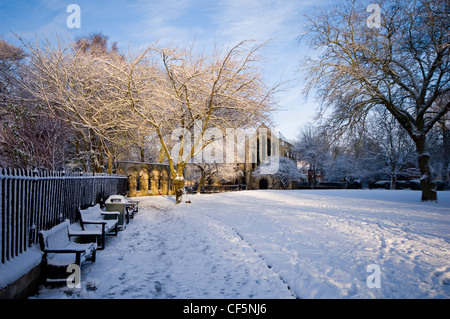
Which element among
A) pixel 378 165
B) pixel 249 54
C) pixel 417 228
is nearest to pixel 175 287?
pixel 417 228

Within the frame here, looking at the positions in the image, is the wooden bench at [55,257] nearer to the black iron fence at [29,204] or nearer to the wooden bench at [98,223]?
the black iron fence at [29,204]

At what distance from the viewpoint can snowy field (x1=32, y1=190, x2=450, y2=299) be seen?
391 centimetres

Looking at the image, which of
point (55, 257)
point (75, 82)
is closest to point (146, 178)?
point (75, 82)

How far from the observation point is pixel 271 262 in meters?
5.20

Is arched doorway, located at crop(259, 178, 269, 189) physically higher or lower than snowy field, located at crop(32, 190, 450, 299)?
lower

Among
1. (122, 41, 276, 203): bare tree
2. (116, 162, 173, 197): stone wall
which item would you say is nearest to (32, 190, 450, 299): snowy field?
(122, 41, 276, 203): bare tree

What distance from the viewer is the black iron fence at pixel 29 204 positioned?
11.9 feet

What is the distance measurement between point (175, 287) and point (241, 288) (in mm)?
1088

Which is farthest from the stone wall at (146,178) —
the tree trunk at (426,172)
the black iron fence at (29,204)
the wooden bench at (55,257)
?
the tree trunk at (426,172)

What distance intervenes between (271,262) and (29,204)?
16.0 ft

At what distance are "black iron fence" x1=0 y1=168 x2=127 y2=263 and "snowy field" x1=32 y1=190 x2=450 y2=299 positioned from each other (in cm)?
103

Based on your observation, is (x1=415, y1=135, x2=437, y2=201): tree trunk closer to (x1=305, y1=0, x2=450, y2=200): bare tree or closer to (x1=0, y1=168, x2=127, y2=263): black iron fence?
(x1=305, y1=0, x2=450, y2=200): bare tree

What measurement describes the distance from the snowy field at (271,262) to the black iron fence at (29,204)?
1028 mm
